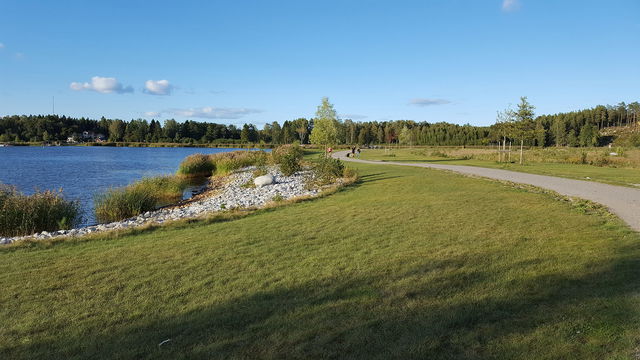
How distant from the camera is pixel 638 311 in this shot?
13.5 ft

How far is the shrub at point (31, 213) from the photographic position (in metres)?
11.1

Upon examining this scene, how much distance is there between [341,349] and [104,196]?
14615mm

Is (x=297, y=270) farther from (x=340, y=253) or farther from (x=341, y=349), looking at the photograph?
(x=341, y=349)

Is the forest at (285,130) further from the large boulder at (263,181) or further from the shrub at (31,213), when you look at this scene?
the shrub at (31,213)

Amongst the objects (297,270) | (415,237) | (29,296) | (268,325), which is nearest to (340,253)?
(297,270)

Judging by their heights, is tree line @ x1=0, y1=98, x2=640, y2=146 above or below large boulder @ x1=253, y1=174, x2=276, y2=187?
above

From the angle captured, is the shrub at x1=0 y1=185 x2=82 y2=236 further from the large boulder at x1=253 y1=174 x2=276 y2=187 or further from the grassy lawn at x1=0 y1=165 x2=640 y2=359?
the large boulder at x1=253 y1=174 x2=276 y2=187

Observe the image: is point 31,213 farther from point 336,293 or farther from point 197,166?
point 197,166

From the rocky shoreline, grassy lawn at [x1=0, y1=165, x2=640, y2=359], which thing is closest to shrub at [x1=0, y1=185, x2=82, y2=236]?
the rocky shoreline

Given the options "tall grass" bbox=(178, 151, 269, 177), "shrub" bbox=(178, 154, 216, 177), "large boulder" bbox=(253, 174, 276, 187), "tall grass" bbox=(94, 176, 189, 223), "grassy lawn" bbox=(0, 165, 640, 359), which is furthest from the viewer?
"tall grass" bbox=(178, 151, 269, 177)

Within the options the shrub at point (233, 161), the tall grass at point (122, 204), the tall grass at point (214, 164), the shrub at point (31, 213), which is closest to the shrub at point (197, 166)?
the tall grass at point (214, 164)

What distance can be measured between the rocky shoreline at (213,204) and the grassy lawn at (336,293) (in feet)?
6.29

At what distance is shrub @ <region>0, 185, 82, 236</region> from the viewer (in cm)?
1105

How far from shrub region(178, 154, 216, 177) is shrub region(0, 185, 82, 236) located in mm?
19686
